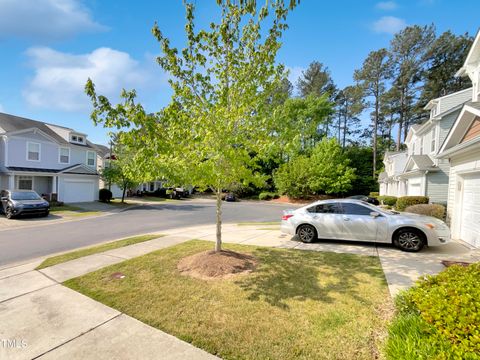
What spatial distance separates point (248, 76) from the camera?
5.96 metres

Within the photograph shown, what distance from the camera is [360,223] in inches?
305

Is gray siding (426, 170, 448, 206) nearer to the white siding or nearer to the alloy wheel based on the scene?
the white siding

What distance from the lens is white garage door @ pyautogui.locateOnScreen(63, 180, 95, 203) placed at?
23125 millimetres

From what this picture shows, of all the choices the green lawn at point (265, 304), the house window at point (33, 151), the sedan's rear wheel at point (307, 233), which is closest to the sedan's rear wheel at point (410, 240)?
the green lawn at point (265, 304)

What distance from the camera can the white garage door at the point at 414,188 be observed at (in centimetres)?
1602

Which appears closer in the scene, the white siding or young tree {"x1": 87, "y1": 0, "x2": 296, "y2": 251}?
young tree {"x1": 87, "y1": 0, "x2": 296, "y2": 251}

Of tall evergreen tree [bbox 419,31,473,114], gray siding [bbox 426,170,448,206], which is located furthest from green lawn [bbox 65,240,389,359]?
tall evergreen tree [bbox 419,31,473,114]

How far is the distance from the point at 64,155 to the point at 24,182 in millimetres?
3904

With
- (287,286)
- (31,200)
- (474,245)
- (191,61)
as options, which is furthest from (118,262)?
(31,200)

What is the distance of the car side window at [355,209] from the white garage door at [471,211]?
123 inches

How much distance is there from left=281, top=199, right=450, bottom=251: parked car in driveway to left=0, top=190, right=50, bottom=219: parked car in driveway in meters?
15.2

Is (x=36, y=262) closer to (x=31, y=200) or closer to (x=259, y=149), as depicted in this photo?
(x=259, y=149)

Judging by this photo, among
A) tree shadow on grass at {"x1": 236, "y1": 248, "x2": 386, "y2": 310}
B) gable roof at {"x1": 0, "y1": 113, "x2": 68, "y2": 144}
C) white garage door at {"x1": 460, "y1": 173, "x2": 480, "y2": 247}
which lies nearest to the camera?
tree shadow on grass at {"x1": 236, "y1": 248, "x2": 386, "y2": 310}

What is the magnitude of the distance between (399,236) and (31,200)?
19.3 meters
